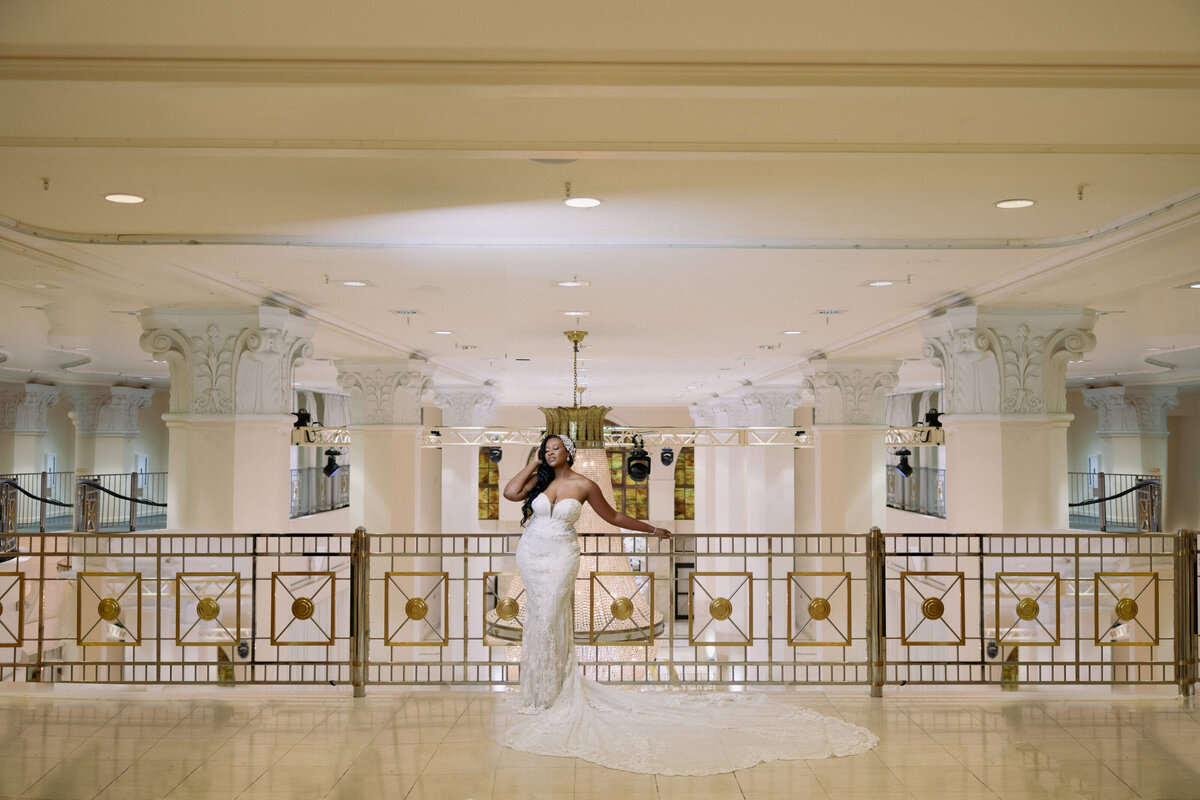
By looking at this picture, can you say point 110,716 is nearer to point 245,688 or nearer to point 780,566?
point 245,688

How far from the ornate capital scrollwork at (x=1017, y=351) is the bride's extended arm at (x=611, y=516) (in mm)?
4495

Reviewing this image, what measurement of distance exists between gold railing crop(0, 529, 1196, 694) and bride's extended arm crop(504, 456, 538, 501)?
0.50 meters

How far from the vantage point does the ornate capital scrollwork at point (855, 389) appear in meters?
14.2

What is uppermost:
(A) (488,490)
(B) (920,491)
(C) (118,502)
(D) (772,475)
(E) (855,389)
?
(E) (855,389)

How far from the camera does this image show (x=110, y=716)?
19.5 feet

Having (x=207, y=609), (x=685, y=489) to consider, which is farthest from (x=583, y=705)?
(x=685, y=489)

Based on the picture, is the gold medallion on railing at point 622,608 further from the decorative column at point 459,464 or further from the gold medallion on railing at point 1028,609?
the decorative column at point 459,464

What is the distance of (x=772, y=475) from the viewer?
1938 centimetres

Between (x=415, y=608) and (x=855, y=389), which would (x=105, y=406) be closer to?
(x=855, y=389)

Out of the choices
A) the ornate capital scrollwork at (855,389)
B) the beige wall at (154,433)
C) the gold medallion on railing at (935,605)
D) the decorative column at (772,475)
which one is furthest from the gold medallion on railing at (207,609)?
the beige wall at (154,433)

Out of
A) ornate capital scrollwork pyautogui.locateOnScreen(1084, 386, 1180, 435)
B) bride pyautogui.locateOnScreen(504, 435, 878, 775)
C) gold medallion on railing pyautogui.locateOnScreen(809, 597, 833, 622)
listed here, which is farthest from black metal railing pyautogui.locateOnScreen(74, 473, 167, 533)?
ornate capital scrollwork pyautogui.locateOnScreen(1084, 386, 1180, 435)

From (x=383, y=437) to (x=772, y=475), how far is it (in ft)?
26.6

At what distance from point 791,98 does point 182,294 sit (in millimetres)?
6442

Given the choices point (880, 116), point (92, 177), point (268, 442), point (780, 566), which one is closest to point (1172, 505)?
point (780, 566)
